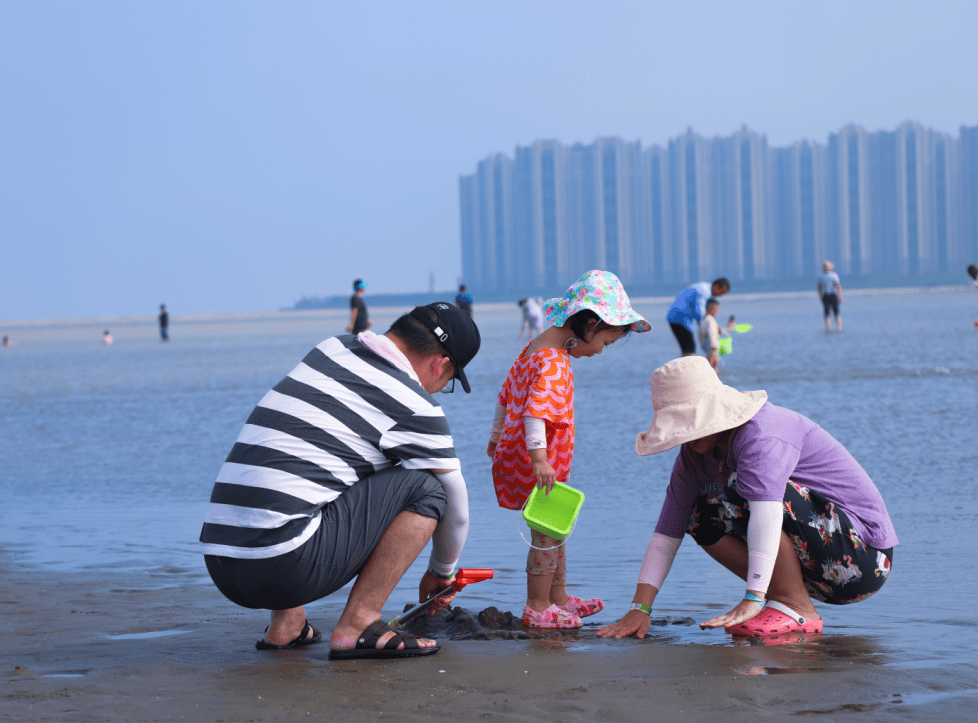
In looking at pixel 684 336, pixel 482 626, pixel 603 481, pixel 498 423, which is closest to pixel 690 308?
pixel 684 336

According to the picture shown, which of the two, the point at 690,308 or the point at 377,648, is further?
the point at 690,308

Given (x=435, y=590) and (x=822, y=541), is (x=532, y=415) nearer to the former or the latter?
(x=435, y=590)

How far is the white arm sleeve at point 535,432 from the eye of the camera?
10.9ft

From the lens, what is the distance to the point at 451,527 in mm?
3064

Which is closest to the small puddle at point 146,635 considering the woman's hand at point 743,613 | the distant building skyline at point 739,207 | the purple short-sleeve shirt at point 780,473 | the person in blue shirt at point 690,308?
the purple short-sleeve shirt at point 780,473

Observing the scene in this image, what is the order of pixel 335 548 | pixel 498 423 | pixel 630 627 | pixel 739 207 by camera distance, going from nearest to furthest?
pixel 335 548, pixel 630 627, pixel 498 423, pixel 739 207

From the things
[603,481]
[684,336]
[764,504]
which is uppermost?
[684,336]

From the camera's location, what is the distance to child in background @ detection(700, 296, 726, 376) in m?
12.7

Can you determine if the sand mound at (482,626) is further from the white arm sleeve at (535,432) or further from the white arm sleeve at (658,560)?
the white arm sleeve at (535,432)

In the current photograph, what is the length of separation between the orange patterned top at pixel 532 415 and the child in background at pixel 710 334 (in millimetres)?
9423

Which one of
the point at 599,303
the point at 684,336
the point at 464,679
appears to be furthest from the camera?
the point at 684,336

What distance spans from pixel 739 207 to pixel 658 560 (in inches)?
6832

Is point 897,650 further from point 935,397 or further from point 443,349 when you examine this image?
point 935,397

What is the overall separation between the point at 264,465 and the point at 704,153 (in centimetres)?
17687
